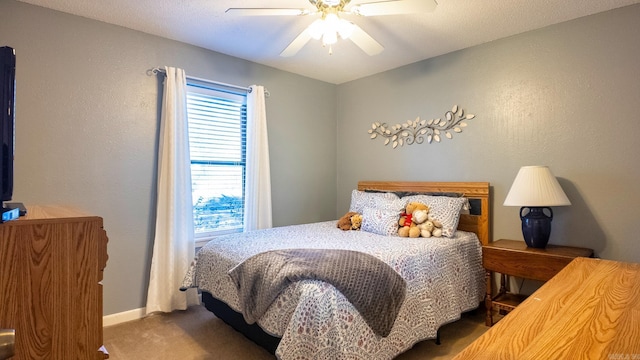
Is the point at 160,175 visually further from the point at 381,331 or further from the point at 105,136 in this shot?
the point at 381,331

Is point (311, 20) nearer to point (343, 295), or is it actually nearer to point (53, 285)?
point (343, 295)

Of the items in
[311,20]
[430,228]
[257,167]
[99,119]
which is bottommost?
[430,228]

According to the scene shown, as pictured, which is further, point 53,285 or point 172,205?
point 172,205

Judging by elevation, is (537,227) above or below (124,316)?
above

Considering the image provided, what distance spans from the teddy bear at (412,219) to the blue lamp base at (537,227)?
0.76 meters

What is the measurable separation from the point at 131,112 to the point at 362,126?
2531 millimetres

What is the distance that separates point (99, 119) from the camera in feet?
8.83

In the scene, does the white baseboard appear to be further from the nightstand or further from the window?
the nightstand

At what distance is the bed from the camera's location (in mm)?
1664

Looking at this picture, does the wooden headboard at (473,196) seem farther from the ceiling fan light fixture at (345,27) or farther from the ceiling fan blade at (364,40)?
the ceiling fan light fixture at (345,27)

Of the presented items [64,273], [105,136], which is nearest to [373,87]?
[105,136]

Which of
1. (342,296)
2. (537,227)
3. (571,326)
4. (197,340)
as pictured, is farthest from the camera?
(537,227)

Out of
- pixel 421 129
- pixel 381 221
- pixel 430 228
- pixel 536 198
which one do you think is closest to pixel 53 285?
pixel 381 221

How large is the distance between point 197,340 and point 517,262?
244 centimetres
